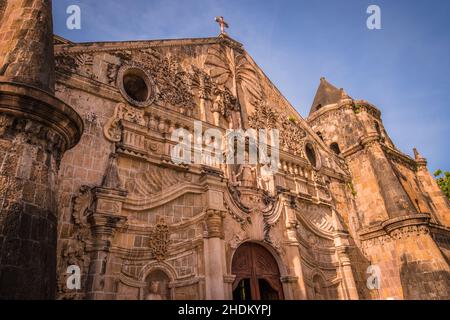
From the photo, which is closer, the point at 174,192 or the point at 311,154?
the point at 174,192

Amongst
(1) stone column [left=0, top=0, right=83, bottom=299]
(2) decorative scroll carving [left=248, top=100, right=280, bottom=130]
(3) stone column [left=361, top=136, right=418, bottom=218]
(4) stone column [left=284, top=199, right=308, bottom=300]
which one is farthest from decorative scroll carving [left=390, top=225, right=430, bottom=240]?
(1) stone column [left=0, top=0, right=83, bottom=299]

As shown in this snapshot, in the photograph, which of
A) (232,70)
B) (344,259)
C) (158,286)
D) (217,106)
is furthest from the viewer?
(232,70)

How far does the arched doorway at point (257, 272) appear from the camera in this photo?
871cm

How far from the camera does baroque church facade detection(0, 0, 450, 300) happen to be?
14.4 feet

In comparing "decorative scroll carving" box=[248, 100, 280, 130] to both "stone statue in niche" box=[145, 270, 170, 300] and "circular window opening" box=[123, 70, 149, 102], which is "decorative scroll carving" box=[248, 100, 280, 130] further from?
"stone statue in niche" box=[145, 270, 170, 300]

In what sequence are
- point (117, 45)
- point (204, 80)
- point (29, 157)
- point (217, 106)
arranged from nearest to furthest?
1. point (29, 157)
2. point (117, 45)
3. point (217, 106)
4. point (204, 80)

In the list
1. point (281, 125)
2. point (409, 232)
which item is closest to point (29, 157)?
point (281, 125)

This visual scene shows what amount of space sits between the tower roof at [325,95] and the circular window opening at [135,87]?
40.7ft

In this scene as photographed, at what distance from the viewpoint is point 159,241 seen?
7277mm

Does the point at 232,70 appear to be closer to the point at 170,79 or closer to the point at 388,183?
the point at 170,79

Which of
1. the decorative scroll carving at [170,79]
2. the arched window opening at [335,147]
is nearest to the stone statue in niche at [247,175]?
the decorative scroll carving at [170,79]

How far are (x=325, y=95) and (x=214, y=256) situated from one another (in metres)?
14.5

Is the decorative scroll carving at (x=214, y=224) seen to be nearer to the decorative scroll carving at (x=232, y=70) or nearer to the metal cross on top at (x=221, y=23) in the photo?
the decorative scroll carving at (x=232, y=70)

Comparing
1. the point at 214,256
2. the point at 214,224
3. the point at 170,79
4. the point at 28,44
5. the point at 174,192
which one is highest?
the point at 170,79
